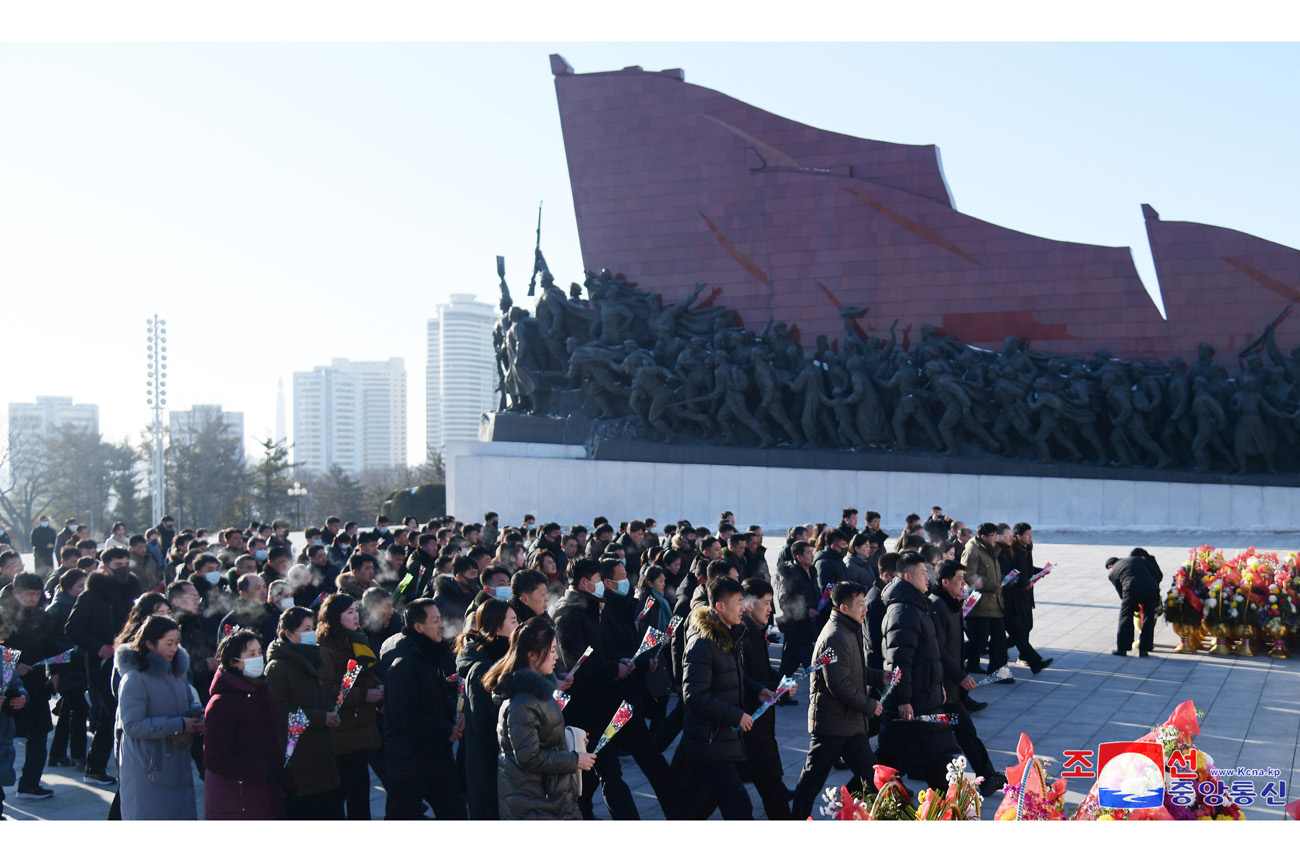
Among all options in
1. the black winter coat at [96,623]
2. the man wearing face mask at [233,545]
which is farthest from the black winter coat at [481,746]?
the man wearing face mask at [233,545]

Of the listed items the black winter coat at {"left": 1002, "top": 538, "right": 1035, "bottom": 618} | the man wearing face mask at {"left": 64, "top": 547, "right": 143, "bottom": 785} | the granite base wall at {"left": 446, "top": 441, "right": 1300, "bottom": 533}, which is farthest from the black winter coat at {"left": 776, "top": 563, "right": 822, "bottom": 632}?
Answer: the granite base wall at {"left": 446, "top": 441, "right": 1300, "bottom": 533}

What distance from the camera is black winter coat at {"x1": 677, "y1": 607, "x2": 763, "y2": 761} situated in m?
3.72

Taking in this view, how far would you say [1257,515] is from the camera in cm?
1628

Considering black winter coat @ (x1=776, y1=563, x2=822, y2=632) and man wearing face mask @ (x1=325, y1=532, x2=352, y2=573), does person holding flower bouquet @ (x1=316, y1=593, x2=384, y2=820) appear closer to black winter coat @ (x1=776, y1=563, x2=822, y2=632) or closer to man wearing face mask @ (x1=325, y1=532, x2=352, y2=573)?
black winter coat @ (x1=776, y1=563, x2=822, y2=632)

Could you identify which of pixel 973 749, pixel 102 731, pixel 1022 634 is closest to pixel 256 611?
pixel 102 731

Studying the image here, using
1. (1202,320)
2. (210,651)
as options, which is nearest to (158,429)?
(210,651)

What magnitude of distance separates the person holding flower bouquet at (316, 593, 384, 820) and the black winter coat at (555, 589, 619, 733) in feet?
2.50

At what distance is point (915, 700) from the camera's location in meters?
4.17

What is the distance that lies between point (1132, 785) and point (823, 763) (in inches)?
54.1

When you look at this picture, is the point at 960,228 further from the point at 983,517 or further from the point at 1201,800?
the point at 1201,800

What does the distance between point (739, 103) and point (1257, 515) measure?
11.6 meters

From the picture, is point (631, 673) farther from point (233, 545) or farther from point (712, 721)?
point (233, 545)

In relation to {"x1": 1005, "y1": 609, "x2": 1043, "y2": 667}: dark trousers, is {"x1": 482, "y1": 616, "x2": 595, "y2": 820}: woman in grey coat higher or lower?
higher

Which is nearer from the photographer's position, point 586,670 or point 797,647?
point 586,670
